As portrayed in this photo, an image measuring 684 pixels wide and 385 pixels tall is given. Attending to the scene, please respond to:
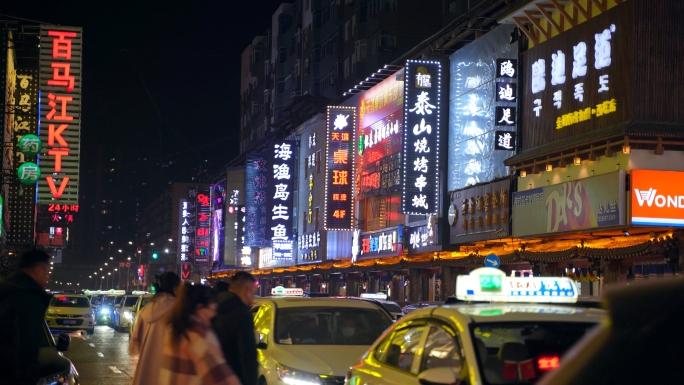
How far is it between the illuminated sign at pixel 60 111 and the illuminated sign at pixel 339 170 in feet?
48.1

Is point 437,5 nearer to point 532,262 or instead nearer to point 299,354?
point 532,262

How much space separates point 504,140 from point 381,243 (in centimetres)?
1370

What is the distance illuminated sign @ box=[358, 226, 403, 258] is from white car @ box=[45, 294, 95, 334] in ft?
41.9

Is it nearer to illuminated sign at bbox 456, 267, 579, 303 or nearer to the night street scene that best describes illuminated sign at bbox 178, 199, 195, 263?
the night street scene

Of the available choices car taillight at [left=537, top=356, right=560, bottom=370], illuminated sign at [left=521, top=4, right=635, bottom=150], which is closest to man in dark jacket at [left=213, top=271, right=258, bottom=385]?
car taillight at [left=537, top=356, right=560, bottom=370]

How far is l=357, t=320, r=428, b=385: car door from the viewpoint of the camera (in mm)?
7262

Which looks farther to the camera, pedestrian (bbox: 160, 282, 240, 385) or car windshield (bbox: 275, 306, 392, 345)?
car windshield (bbox: 275, 306, 392, 345)

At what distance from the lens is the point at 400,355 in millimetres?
7609

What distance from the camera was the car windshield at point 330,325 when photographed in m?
11.9

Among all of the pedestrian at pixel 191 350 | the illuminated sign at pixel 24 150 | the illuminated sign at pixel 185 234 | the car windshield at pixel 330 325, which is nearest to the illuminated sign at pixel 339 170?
the illuminated sign at pixel 24 150

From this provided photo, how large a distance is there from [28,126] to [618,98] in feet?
86.1

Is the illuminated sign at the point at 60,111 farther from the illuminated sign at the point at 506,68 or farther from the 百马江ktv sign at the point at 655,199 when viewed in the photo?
the 百马江ktv sign at the point at 655,199

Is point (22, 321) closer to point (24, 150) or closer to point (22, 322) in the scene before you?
point (22, 322)

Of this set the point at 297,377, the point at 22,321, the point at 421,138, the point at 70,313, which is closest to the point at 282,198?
the point at 421,138
